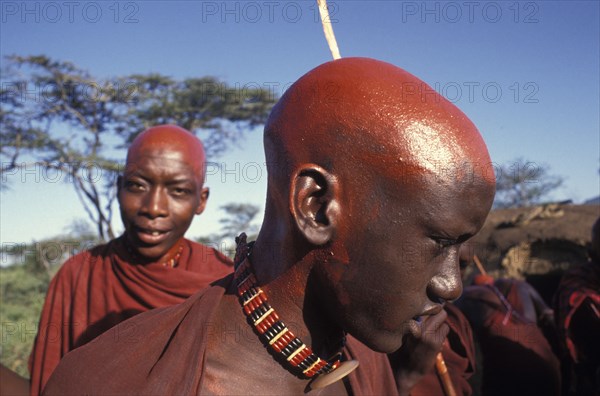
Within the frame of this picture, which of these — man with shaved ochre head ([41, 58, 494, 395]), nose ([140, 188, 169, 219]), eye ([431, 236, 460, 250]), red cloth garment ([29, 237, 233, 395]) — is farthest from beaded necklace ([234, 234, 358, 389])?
red cloth garment ([29, 237, 233, 395])

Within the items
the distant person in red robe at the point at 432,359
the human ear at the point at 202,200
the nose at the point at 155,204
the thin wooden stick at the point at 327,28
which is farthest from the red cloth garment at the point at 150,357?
the human ear at the point at 202,200

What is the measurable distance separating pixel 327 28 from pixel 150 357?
1.04 meters

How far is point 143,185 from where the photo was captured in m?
2.97

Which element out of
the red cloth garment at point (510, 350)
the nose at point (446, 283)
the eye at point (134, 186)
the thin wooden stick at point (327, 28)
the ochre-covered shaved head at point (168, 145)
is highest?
the thin wooden stick at point (327, 28)

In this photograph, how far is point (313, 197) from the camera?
4.50ft

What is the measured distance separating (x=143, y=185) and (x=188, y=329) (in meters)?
1.63

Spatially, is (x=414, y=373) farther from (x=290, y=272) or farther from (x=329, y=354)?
(x=290, y=272)

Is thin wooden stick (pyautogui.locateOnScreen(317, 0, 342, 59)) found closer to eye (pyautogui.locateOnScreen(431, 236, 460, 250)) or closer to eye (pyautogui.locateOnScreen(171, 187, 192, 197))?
eye (pyautogui.locateOnScreen(431, 236, 460, 250))

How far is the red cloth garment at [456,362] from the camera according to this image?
2.78m

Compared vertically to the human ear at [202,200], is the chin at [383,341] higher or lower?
lower

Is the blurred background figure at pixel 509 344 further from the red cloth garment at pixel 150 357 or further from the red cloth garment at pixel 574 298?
the red cloth garment at pixel 150 357

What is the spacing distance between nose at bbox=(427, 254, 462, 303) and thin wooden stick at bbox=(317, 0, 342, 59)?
2.22 ft

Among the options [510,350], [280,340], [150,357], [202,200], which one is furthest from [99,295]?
[510,350]

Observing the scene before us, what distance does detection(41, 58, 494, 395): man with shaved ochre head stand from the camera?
131 centimetres
